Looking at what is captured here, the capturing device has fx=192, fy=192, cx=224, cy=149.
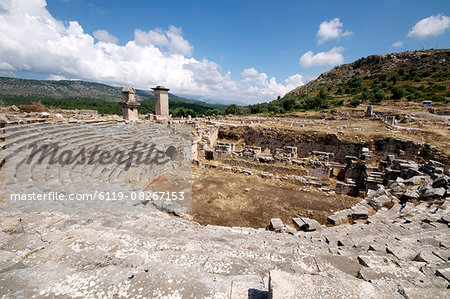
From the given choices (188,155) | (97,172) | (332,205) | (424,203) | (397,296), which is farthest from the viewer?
(188,155)

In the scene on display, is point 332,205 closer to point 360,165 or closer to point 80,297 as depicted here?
point 360,165

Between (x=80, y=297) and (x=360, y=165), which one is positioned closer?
(x=80, y=297)

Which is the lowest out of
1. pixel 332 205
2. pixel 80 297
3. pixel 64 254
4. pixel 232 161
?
pixel 332 205

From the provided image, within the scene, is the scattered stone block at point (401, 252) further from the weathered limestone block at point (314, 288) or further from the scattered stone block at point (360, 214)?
the scattered stone block at point (360, 214)

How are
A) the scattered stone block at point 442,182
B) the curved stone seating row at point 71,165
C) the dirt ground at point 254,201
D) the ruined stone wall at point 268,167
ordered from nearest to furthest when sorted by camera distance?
1. the curved stone seating row at point 71,165
2. the scattered stone block at point 442,182
3. the dirt ground at point 254,201
4. the ruined stone wall at point 268,167

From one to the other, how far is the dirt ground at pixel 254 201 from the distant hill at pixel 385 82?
34388mm

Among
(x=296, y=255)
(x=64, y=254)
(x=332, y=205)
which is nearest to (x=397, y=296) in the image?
(x=296, y=255)

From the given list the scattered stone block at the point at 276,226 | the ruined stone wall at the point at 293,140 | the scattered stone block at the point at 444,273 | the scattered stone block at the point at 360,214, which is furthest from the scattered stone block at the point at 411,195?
the ruined stone wall at the point at 293,140

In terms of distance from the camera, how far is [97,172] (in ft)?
26.8

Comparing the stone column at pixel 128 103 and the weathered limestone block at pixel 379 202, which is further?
the stone column at pixel 128 103

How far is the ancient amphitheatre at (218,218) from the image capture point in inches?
81.4


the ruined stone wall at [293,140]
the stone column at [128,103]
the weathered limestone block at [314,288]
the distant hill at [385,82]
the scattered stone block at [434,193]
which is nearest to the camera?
the weathered limestone block at [314,288]

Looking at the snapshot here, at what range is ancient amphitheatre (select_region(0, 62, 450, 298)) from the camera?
2066 mm

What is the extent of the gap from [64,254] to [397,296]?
3.96m
